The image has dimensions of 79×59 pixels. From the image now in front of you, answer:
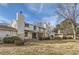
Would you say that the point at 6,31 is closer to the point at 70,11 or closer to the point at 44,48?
the point at 44,48

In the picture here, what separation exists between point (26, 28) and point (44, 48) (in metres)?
0.42

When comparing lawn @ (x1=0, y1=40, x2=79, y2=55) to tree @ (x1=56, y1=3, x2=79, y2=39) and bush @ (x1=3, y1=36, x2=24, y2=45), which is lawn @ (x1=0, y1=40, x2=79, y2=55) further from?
tree @ (x1=56, y1=3, x2=79, y2=39)

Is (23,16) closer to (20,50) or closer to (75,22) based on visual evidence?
(20,50)

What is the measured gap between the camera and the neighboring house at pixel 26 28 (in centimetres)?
328

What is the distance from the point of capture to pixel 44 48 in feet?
10.7

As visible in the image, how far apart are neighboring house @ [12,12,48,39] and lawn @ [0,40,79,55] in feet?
0.39

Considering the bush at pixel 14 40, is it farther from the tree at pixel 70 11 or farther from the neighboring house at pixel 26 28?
the tree at pixel 70 11

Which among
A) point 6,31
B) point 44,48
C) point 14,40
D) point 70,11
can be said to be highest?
point 70,11

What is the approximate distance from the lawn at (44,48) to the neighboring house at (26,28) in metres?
0.12

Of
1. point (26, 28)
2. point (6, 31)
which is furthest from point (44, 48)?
point (6, 31)

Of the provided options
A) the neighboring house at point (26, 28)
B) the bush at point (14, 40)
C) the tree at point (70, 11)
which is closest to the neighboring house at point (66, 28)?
the tree at point (70, 11)

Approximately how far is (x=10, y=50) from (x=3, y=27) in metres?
0.37

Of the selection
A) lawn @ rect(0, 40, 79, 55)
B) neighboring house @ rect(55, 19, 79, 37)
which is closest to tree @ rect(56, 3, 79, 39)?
neighboring house @ rect(55, 19, 79, 37)

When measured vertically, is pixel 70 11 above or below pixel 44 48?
above
